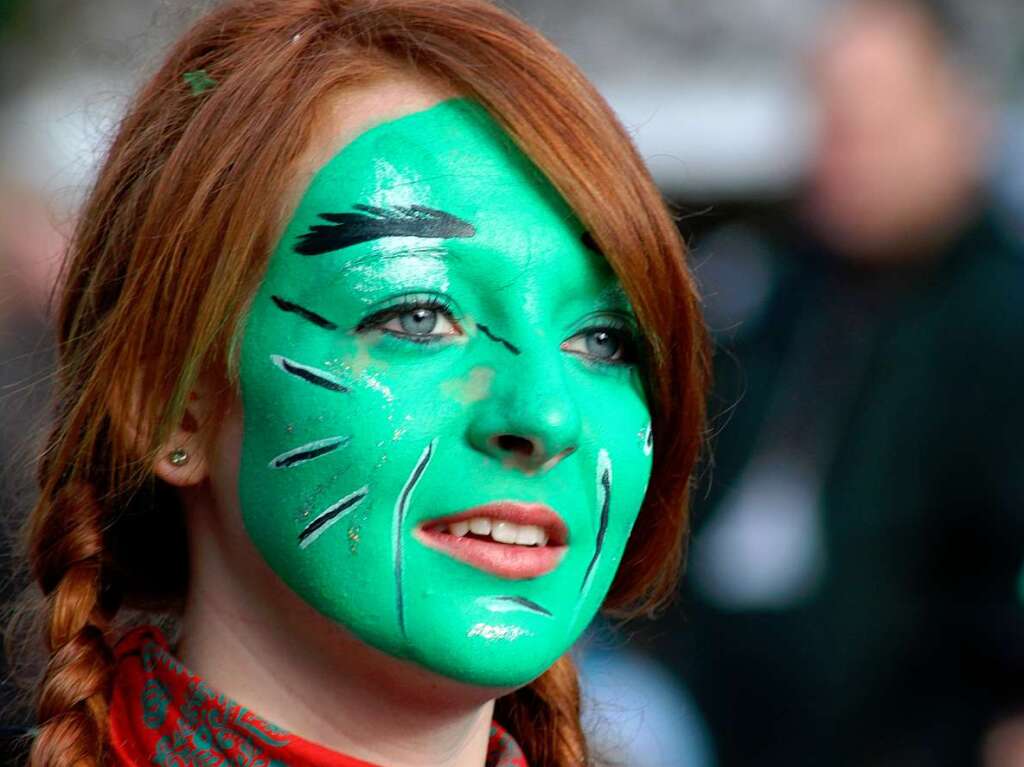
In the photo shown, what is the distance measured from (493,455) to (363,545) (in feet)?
0.69

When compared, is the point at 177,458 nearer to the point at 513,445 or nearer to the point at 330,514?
the point at 330,514

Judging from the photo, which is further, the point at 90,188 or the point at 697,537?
the point at 697,537

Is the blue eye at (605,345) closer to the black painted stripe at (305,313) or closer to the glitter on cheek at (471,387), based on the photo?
the glitter on cheek at (471,387)

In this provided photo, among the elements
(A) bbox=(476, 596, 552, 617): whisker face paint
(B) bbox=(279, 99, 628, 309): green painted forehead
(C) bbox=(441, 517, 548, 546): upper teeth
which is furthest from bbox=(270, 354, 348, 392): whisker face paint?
(A) bbox=(476, 596, 552, 617): whisker face paint

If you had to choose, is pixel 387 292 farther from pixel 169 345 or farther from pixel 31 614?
pixel 31 614

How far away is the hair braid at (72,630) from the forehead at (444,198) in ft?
1.79

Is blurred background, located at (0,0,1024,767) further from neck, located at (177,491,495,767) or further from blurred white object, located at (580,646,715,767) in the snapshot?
neck, located at (177,491,495,767)

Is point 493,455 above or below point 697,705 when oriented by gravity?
above

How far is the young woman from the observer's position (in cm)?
237

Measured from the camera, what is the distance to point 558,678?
2.99m

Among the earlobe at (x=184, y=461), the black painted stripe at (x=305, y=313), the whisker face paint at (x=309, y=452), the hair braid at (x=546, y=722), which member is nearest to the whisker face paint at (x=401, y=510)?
the whisker face paint at (x=309, y=452)

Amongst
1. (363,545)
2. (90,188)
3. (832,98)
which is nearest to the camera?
(363,545)

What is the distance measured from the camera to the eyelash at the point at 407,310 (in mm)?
2414

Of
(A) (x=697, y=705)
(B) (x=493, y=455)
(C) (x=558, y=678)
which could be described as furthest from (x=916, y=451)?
(B) (x=493, y=455)
